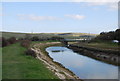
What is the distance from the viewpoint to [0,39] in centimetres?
4256

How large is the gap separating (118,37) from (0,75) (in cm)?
5488

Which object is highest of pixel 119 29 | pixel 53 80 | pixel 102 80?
pixel 119 29

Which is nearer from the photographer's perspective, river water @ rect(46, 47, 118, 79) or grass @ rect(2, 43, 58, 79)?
grass @ rect(2, 43, 58, 79)

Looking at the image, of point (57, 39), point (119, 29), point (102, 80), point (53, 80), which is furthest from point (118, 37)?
point (57, 39)

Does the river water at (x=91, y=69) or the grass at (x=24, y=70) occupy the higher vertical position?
the grass at (x=24, y=70)

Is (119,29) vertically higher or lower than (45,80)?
higher

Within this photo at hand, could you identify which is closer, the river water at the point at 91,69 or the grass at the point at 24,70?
the grass at the point at 24,70

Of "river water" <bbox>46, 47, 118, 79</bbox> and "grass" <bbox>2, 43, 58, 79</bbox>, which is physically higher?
"grass" <bbox>2, 43, 58, 79</bbox>

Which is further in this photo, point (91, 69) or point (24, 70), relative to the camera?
point (91, 69)

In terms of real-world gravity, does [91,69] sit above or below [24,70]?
below

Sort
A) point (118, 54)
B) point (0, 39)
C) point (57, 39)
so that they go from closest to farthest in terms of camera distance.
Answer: point (118, 54) → point (0, 39) → point (57, 39)

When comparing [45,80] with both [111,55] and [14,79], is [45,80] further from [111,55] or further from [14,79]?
[111,55]

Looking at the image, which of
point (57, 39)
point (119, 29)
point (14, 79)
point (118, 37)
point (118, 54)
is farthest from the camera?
point (57, 39)

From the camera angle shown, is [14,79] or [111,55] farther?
[111,55]
